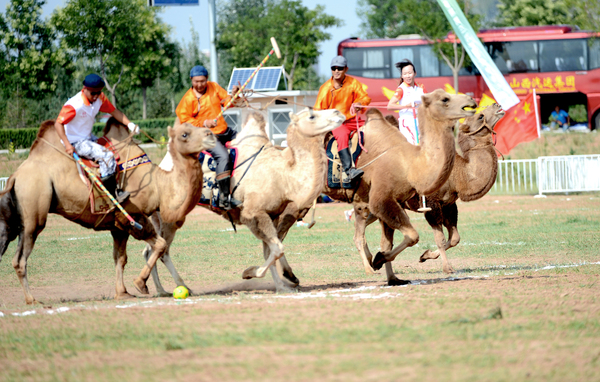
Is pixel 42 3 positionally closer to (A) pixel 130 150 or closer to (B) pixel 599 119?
(B) pixel 599 119

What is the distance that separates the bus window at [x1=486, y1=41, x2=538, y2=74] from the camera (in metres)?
33.2

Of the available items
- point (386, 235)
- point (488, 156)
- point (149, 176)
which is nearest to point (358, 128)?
point (386, 235)

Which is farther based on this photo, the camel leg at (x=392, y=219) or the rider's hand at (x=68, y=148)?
the camel leg at (x=392, y=219)

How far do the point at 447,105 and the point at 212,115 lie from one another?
2.95 m

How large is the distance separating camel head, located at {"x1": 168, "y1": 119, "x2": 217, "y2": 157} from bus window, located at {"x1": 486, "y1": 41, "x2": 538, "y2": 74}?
2740 cm

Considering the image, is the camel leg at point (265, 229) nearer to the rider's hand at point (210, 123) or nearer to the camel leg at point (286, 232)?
the camel leg at point (286, 232)

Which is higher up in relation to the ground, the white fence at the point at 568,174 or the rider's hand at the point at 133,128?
the rider's hand at the point at 133,128

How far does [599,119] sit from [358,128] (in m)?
27.9

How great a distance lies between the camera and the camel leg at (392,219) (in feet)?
29.4

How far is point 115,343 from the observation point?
5.75 metres

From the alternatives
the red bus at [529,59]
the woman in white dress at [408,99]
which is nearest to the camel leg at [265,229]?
the woman in white dress at [408,99]

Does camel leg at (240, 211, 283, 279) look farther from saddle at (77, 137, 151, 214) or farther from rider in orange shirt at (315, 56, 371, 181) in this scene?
rider in orange shirt at (315, 56, 371, 181)

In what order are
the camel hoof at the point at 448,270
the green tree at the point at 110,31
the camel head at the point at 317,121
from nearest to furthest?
the camel head at the point at 317,121, the camel hoof at the point at 448,270, the green tree at the point at 110,31

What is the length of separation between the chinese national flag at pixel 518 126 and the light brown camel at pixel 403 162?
1512 cm
